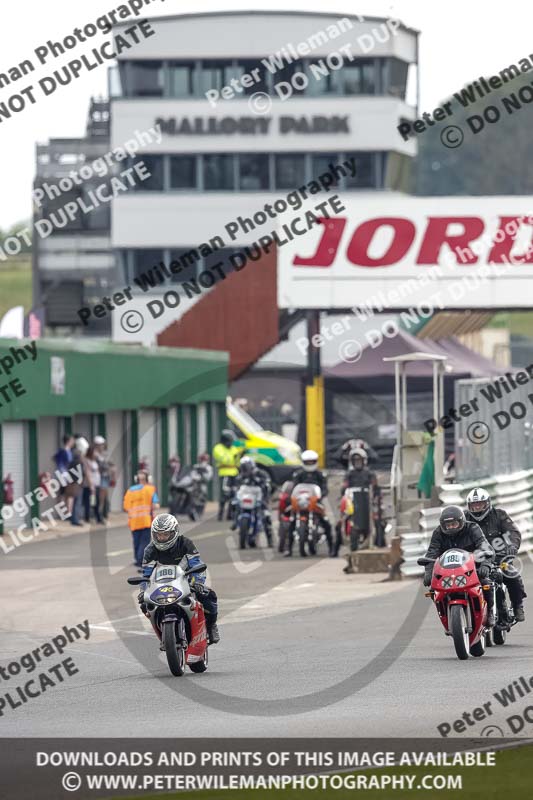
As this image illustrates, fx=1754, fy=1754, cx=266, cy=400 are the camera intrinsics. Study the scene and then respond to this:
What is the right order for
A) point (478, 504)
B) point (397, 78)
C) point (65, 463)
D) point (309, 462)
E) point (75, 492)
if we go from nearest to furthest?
1. point (478, 504)
2. point (309, 462)
3. point (65, 463)
4. point (75, 492)
5. point (397, 78)

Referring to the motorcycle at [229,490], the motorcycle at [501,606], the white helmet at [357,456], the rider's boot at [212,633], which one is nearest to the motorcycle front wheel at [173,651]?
the rider's boot at [212,633]

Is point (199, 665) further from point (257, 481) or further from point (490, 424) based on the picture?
point (257, 481)

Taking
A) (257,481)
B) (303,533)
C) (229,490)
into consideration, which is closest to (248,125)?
(229,490)

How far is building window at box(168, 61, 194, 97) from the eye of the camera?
75438 millimetres

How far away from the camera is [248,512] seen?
29797 mm

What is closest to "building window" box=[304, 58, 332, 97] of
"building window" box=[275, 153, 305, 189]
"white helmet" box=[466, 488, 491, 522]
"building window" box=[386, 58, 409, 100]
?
"building window" box=[386, 58, 409, 100]

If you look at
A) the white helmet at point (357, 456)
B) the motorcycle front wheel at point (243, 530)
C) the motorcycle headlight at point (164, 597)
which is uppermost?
the white helmet at point (357, 456)

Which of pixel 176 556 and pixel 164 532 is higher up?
pixel 164 532

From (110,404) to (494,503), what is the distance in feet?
51.9

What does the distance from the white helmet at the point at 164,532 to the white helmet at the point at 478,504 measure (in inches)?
121

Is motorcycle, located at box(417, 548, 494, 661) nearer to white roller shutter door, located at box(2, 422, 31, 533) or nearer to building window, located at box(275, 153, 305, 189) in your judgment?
white roller shutter door, located at box(2, 422, 31, 533)

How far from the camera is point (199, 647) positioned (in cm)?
1525

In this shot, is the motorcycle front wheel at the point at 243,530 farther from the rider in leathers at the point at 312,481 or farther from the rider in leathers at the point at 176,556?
the rider in leathers at the point at 176,556

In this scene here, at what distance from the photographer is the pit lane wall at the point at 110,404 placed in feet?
113
